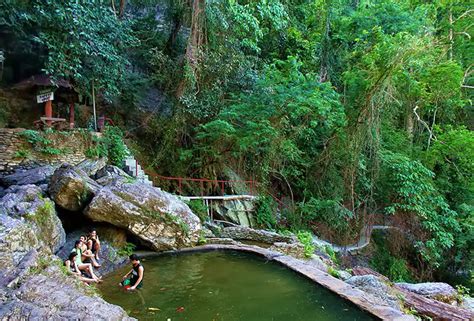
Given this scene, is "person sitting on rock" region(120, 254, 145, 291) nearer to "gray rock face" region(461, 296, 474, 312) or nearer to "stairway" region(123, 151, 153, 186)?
"stairway" region(123, 151, 153, 186)

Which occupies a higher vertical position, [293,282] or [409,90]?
[409,90]

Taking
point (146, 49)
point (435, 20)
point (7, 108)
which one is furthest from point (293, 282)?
point (435, 20)

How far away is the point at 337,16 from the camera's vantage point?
17.7m

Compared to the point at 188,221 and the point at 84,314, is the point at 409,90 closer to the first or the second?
the point at 188,221

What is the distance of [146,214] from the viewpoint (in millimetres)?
8133

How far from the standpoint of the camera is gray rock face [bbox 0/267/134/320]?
3404 mm

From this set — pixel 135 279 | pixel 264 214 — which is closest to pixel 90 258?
pixel 135 279

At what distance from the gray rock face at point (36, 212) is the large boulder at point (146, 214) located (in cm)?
83

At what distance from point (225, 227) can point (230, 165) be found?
3516 mm

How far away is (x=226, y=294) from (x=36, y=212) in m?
4.05

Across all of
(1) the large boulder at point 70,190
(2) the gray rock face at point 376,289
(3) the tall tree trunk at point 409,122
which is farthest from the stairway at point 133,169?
(3) the tall tree trunk at point 409,122

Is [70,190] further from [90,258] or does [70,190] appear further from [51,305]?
[51,305]

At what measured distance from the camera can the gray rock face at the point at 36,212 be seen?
6283 mm

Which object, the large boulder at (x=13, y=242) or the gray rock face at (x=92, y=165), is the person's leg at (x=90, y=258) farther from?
the gray rock face at (x=92, y=165)
